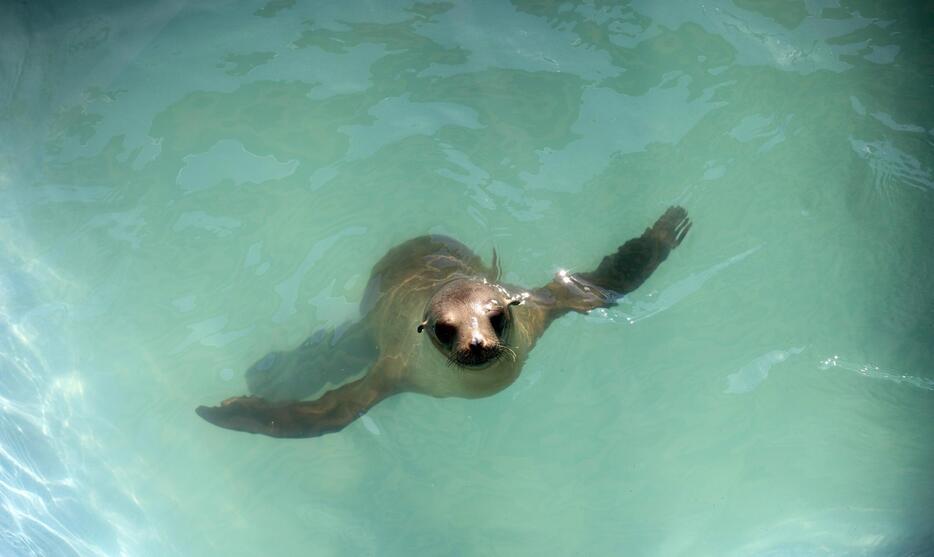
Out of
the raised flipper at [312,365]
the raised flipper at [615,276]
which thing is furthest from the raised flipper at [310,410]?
the raised flipper at [615,276]

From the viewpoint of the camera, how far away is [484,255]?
7.09m

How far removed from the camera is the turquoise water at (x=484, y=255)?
6.96m

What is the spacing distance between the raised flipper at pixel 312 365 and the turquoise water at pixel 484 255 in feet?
0.52

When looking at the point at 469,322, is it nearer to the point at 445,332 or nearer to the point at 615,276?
the point at 445,332

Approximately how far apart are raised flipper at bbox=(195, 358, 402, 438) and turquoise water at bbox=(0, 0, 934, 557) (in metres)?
0.58

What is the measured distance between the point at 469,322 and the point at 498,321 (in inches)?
12.7

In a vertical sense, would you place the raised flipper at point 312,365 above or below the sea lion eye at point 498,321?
below

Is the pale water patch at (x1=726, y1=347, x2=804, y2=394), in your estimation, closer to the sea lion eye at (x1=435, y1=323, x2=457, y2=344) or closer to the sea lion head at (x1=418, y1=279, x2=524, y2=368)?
the sea lion head at (x1=418, y1=279, x2=524, y2=368)

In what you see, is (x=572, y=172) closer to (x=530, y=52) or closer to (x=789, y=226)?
(x=530, y=52)

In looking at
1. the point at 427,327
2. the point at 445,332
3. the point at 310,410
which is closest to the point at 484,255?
the point at 427,327

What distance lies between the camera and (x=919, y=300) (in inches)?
272

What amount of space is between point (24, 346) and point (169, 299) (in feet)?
4.64

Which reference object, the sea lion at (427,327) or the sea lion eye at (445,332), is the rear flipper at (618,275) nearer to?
the sea lion at (427,327)

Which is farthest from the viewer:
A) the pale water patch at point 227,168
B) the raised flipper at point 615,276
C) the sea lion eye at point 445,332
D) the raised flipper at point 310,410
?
the pale water patch at point 227,168
